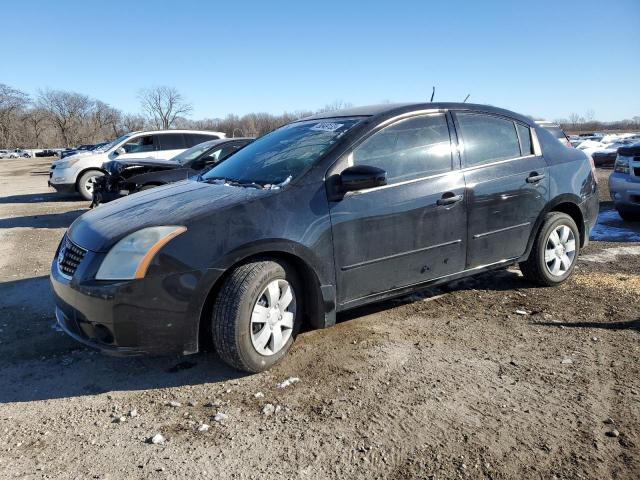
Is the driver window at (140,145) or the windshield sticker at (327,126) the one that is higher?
the driver window at (140,145)

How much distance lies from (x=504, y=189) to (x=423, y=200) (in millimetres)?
939

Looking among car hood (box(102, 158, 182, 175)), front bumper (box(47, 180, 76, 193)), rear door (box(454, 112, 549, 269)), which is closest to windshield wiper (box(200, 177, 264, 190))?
rear door (box(454, 112, 549, 269))

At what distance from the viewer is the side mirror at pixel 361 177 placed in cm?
345

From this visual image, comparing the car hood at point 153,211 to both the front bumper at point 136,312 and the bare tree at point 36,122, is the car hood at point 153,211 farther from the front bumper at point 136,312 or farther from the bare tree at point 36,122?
the bare tree at point 36,122

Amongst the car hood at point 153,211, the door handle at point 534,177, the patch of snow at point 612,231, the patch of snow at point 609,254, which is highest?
the car hood at point 153,211

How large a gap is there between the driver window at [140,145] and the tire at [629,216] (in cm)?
1079

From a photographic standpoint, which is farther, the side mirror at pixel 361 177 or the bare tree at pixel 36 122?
the bare tree at pixel 36 122

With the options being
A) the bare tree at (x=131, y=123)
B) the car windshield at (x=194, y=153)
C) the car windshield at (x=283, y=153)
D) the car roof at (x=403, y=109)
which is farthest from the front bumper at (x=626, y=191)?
the bare tree at (x=131, y=123)

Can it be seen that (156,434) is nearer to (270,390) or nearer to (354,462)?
(270,390)

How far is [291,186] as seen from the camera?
3455 millimetres

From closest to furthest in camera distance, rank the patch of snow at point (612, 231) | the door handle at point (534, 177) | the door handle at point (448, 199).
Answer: the door handle at point (448, 199)
the door handle at point (534, 177)
the patch of snow at point (612, 231)

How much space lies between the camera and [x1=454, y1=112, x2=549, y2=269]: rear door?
422 centimetres

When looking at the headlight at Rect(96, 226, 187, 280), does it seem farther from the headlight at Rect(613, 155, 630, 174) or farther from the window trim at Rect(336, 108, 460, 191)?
the headlight at Rect(613, 155, 630, 174)

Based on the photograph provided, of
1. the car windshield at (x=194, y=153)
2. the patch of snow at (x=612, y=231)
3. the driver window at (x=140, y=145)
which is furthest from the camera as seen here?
the driver window at (x=140, y=145)
